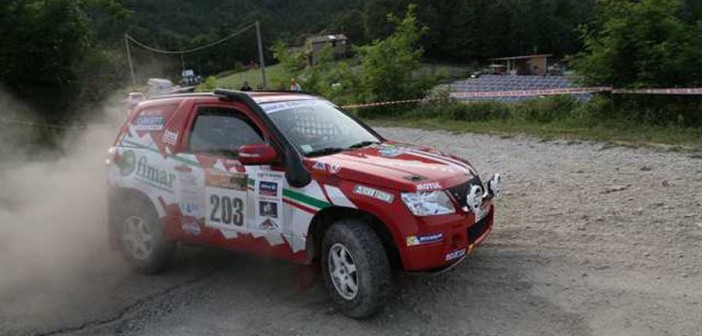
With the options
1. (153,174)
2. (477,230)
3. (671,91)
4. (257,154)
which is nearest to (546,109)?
(671,91)

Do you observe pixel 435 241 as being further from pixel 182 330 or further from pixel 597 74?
pixel 597 74

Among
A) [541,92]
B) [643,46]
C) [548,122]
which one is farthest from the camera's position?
[541,92]

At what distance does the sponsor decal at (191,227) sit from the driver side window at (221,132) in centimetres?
68

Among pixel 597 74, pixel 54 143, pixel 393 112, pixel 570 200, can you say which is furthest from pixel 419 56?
pixel 570 200

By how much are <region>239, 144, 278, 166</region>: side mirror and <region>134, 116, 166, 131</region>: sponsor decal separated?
1523 mm

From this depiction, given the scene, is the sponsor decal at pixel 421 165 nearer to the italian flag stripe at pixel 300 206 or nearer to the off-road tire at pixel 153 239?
the italian flag stripe at pixel 300 206

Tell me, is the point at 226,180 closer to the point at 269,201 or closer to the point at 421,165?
the point at 269,201

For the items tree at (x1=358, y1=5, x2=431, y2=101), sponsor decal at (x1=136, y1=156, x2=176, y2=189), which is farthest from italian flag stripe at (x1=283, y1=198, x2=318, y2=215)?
tree at (x1=358, y1=5, x2=431, y2=101)

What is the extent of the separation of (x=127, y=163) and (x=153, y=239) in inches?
34.5

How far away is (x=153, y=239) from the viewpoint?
6000mm

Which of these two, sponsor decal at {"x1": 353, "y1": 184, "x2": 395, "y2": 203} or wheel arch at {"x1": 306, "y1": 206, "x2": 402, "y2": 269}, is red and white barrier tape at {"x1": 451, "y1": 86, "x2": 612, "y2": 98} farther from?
sponsor decal at {"x1": 353, "y1": 184, "x2": 395, "y2": 203}

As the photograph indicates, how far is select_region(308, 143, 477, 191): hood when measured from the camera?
15.2 ft

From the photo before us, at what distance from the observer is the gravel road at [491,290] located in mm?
4680

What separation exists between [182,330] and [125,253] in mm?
1714
